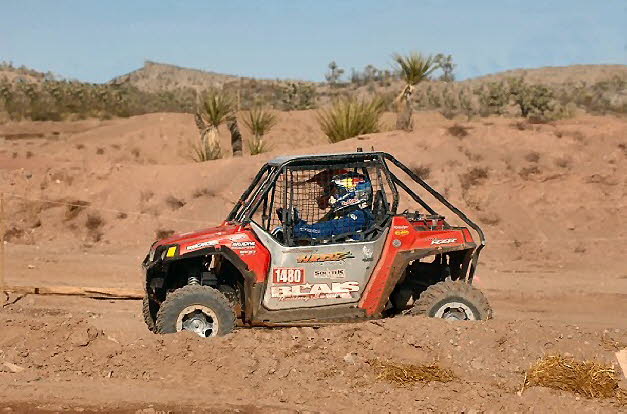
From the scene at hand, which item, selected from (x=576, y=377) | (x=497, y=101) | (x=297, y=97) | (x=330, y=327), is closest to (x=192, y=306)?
(x=330, y=327)

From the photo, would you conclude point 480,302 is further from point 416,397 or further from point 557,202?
point 557,202

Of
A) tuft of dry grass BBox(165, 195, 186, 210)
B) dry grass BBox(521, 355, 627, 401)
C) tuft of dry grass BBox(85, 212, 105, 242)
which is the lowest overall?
tuft of dry grass BBox(85, 212, 105, 242)

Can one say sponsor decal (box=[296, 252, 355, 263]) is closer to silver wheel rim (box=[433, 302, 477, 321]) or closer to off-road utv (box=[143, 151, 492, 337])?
off-road utv (box=[143, 151, 492, 337])

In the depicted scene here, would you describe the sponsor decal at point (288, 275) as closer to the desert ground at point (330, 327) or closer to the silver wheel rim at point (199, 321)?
the desert ground at point (330, 327)

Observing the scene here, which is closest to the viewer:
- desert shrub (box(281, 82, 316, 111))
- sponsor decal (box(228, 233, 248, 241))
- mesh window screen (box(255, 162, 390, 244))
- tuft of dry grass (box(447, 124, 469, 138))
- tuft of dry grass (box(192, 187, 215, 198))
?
sponsor decal (box(228, 233, 248, 241))

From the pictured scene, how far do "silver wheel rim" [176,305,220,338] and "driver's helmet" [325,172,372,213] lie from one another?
5.15 feet

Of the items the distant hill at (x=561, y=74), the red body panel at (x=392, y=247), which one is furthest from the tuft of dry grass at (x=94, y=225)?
the distant hill at (x=561, y=74)

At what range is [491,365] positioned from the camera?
721 centimetres

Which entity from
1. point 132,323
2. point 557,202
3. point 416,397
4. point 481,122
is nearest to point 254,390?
point 416,397

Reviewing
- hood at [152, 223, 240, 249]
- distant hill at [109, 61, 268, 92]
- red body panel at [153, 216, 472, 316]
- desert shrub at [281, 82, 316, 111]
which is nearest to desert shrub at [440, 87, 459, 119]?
desert shrub at [281, 82, 316, 111]

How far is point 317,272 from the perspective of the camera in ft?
26.8

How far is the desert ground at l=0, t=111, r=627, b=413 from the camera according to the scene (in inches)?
254

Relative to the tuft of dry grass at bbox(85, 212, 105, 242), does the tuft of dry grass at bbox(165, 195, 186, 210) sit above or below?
above

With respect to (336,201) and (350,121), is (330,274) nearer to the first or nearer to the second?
(336,201)
